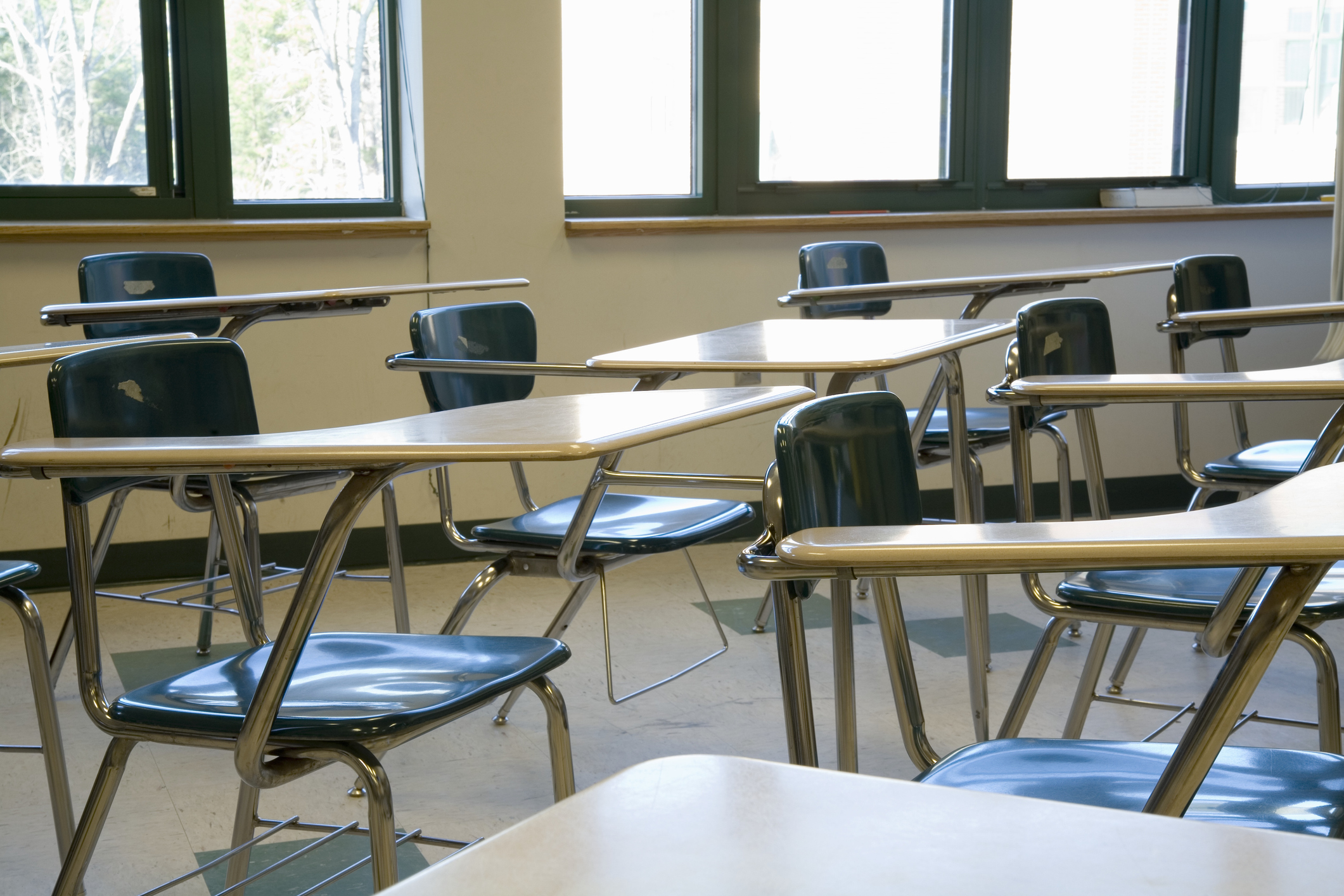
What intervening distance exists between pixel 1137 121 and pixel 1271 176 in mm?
550

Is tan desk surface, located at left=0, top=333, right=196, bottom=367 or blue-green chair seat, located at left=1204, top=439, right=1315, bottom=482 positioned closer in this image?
tan desk surface, located at left=0, top=333, right=196, bottom=367

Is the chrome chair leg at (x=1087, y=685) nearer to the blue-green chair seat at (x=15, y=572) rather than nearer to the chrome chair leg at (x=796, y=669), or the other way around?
the chrome chair leg at (x=796, y=669)

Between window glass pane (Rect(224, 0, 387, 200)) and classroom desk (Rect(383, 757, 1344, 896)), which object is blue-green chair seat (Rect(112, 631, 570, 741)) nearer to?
classroom desk (Rect(383, 757, 1344, 896))

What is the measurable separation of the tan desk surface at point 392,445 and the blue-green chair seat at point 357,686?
0.26 meters

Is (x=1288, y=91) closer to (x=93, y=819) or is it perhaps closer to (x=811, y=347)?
(x=811, y=347)

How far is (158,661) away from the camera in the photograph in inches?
122

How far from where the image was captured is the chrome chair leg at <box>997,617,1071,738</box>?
1884mm

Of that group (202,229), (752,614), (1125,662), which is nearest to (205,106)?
(202,229)

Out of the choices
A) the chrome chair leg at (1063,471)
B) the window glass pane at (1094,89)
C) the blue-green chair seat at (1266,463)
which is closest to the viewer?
the blue-green chair seat at (1266,463)

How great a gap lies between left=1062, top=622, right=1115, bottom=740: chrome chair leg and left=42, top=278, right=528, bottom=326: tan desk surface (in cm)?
162

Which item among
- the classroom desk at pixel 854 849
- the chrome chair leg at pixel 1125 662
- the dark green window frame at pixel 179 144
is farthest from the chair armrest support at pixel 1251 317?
the dark green window frame at pixel 179 144

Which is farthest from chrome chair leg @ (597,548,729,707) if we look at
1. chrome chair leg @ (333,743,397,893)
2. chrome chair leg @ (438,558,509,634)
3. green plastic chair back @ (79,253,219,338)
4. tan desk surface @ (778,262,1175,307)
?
green plastic chair back @ (79,253,219,338)

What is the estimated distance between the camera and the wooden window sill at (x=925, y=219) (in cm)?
409

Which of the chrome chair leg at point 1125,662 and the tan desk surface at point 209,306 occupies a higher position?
the tan desk surface at point 209,306
